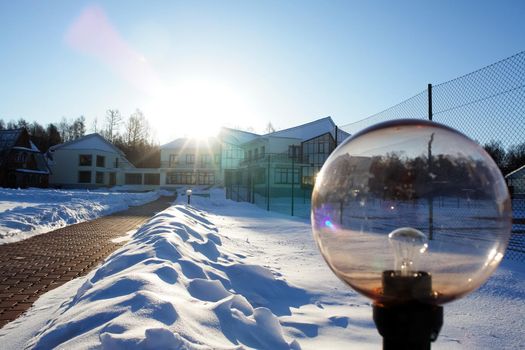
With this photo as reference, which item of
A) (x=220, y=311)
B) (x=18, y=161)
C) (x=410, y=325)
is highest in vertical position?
(x=18, y=161)

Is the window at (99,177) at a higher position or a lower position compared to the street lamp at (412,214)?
higher

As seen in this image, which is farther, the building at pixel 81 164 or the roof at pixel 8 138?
the building at pixel 81 164

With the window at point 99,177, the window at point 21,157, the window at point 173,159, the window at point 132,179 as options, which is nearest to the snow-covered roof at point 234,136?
the window at point 173,159

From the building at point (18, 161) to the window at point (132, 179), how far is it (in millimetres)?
12200

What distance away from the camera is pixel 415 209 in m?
1.23

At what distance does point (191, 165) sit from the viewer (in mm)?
56312

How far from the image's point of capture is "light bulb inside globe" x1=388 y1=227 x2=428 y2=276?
1100mm

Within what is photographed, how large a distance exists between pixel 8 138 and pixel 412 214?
54963 mm

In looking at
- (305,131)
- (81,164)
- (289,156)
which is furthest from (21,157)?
(305,131)

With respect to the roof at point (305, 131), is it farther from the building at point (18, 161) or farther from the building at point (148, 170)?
the building at point (18, 161)

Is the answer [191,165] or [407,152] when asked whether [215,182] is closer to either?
[191,165]

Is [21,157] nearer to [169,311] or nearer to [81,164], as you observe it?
[81,164]

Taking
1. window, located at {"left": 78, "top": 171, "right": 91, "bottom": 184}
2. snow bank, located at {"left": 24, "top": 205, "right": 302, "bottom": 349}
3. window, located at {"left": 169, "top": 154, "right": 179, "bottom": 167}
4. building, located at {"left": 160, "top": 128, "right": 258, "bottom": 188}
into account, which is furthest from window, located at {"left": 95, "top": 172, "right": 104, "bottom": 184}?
snow bank, located at {"left": 24, "top": 205, "right": 302, "bottom": 349}

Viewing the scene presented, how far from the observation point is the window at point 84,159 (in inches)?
2275
